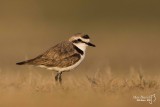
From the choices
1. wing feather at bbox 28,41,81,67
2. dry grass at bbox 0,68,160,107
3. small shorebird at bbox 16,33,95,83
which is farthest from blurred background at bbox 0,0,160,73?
dry grass at bbox 0,68,160,107

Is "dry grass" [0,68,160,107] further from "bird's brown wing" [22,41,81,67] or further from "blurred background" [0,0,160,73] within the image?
"blurred background" [0,0,160,73]

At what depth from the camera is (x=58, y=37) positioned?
33.8 meters

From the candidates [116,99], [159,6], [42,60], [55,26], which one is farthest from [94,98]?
[159,6]

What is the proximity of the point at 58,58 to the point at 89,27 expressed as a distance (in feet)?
68.6

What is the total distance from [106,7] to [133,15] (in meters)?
1.89

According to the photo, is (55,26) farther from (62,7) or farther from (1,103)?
(1,103)

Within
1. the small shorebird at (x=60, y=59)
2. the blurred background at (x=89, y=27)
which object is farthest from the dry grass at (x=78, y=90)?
the blurred background at (x=89, y=27)

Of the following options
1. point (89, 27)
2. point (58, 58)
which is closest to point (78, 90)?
point (58, 58)

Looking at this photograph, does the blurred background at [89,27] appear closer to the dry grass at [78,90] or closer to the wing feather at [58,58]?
the wing feather at [58,58]

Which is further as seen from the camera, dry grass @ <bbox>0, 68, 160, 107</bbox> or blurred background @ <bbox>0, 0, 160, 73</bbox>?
blurred background @ <bbox>0, 0, 160, 73</bbox>

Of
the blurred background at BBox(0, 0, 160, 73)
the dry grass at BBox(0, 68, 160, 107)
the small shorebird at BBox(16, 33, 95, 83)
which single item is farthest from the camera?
the blurred background at BBox(0, 0, 160, 73)

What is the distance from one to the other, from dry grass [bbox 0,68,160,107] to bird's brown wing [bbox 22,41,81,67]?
0.29 m

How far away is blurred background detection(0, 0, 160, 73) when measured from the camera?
1098 inches

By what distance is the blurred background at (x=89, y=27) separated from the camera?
2789 centimetres
